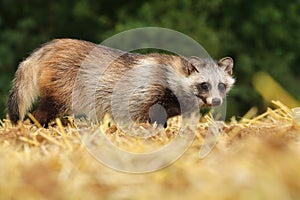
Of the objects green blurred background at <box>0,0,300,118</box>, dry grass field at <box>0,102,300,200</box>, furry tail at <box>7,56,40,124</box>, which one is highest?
dry grass field at <box>0,102,300,200</box>

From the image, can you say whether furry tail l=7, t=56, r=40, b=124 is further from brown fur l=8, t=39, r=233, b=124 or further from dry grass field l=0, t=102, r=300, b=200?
dry grass field l=0, t=102, r=300, b=200

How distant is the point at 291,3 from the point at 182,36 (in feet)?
10.3

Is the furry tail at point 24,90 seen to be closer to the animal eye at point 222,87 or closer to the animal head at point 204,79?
the animal head at point 204,79

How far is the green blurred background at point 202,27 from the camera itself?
1332cm

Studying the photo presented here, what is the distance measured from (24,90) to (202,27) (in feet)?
25.4

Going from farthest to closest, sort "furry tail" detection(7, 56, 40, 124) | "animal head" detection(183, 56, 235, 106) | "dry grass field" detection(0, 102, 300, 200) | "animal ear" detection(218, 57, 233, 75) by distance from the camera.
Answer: "animal ear" detection(218, 57, 233, 75) → "animal head" detection(183, 56, 235, 106) → "furry tail" detection(7, 56, 40, 124) → "dry grass field" detection(0, 102, 300, 200)

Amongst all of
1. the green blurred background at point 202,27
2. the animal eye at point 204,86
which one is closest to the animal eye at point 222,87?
the animal eye at point 204,86

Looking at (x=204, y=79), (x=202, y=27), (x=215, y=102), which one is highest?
(x=204, y=79)

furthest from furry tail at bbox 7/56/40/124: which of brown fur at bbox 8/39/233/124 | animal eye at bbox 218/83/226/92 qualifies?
animal eye at bbox 218/83/226/92

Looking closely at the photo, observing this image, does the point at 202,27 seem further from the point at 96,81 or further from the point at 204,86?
the point at 96,81

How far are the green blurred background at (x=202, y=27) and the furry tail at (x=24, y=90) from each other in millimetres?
6667

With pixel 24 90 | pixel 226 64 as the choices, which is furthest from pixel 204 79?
pixel 24 90

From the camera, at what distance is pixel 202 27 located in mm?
13352

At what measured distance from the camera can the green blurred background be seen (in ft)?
43.7
